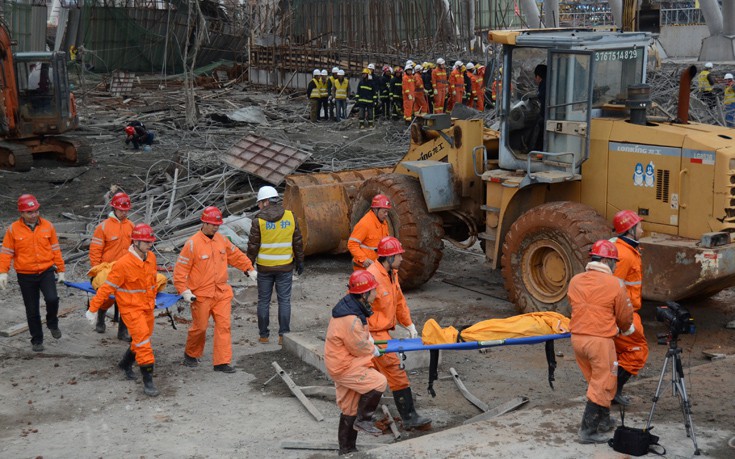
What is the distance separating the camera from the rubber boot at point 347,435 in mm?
7297

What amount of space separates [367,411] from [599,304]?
188cm

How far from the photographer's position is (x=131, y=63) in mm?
45344

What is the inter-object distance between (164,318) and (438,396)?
4068 millimetres

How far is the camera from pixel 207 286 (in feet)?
31.3

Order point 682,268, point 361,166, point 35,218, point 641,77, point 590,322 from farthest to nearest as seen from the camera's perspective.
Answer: point 361,166, point 641,77, point 35,218, point 682,268, point 590,322

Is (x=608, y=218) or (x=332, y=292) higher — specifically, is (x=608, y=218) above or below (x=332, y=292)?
above

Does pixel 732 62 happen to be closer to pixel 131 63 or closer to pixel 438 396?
pixel 131 63

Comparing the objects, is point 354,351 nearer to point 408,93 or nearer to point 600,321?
point 600,321

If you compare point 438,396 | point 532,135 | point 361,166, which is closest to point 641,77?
point 532,135

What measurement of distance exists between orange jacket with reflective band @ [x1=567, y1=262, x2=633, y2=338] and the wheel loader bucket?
6.92 m

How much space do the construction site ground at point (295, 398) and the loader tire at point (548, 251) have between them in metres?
0.69

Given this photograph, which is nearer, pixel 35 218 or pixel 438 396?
pixel 438 396

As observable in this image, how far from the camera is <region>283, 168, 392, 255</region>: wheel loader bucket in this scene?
1386 centimetres

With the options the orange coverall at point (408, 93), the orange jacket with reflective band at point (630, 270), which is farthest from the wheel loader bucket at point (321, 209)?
the orange coverall at point (408, 93)
